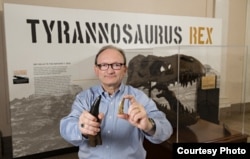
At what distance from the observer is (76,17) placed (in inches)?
73.4

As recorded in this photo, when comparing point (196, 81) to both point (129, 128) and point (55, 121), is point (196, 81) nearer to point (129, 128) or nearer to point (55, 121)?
point (129, 128)

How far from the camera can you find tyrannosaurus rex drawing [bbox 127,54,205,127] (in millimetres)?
1670

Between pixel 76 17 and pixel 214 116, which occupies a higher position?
pixel 76 17

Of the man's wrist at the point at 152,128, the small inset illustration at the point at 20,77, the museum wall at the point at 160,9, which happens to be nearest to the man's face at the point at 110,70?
the man's wrist at the point at 152,128

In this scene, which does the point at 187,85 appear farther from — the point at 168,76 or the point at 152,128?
the point at 152,128

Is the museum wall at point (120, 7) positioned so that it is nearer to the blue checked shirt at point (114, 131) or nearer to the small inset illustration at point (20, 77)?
the small inset illustration at point (20, 77)

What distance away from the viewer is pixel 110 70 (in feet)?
3.43

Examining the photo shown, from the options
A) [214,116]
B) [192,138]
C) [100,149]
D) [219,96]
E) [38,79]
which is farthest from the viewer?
[219,96]

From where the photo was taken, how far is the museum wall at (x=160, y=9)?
2.16 m

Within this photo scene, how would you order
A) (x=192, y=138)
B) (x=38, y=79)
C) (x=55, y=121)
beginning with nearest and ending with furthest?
(x=192, y=138)
(x=38, y=79)
(x=55, y=121)

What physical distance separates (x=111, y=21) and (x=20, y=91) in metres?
0.83

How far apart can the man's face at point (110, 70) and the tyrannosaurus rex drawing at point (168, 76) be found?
0.64 metres

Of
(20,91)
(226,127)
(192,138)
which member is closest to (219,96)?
(226,127)

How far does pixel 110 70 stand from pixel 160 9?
2.03m
